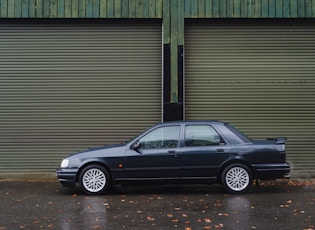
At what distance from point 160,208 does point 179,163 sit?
1.69 meters

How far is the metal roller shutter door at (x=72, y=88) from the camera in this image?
44.6 ft

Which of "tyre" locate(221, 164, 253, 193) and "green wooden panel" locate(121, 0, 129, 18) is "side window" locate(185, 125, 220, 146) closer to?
"tyre" locate(221, 164, 253, 193)

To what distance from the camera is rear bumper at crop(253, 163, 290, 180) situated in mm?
9992

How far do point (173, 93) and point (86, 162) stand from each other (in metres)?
4.26

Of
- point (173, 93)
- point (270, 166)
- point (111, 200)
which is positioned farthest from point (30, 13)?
point (270, 166)

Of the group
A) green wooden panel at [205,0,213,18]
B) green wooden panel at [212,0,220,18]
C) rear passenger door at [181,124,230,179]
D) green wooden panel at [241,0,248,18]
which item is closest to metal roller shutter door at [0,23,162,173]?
green wooden panel at [205,0,213,18]

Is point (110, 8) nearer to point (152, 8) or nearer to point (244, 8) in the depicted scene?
point (152, 8)

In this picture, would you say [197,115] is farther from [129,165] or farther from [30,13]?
[30,13]

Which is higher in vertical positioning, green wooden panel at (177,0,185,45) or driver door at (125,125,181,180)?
green wooden panel at (177,0,185,45)

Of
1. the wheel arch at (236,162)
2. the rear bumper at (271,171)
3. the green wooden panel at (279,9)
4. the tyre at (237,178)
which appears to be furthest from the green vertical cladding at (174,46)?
the rear bumper at (271,171)

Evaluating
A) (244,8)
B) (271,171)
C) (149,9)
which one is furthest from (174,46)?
(271,171)

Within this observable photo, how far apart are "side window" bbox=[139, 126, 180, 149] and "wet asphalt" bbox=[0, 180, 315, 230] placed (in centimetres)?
111

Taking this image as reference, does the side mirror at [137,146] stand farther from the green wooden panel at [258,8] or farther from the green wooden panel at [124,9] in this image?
the green wooden panel at [258,8]

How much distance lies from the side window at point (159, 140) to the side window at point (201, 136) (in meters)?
0.27
